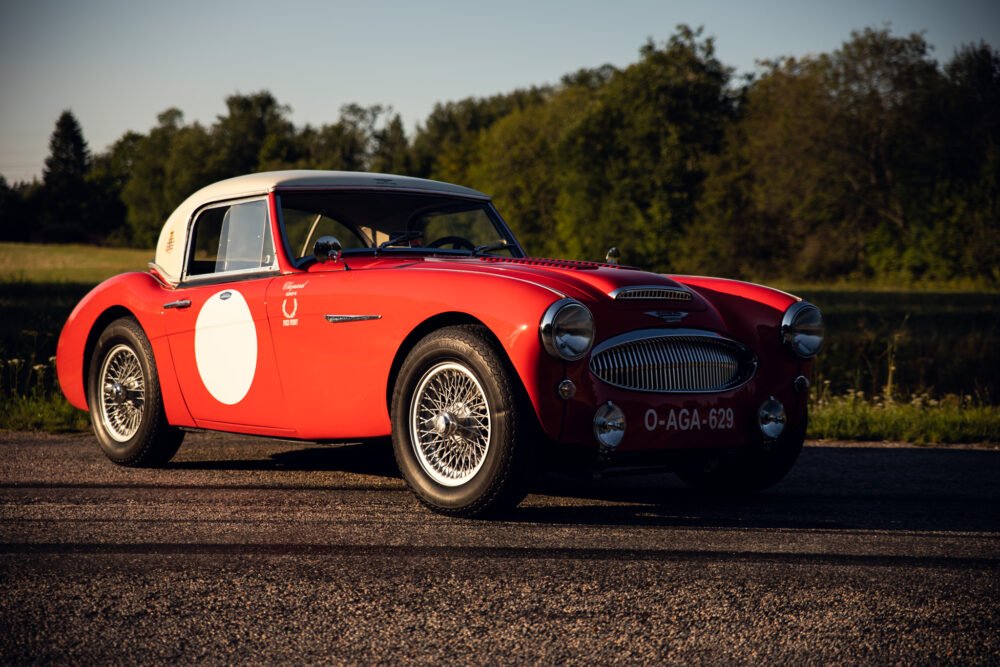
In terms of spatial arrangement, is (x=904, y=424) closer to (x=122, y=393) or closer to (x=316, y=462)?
(x=316, y=462)

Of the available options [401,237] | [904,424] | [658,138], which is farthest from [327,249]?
[658,138]

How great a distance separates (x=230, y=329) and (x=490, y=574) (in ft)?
8.90

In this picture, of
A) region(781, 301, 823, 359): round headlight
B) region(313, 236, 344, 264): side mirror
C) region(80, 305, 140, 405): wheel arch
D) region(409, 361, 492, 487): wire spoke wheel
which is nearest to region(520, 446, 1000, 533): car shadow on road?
region(409, 361, 492, 487): wire spoke wheel

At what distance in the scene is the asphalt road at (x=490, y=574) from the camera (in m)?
3.12

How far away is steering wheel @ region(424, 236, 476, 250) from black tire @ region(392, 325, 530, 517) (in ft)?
5.31

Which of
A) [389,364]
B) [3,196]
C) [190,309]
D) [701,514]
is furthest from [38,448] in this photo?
[3,196]

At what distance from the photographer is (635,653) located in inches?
120

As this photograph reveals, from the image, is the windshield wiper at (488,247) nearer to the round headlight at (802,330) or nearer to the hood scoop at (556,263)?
the hood scoop at (556,263)

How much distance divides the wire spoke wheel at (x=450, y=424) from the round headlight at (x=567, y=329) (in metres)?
0.38

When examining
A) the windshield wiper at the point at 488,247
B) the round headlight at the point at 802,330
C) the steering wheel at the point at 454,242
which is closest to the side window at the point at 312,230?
the steering wheel at the point at 454,242

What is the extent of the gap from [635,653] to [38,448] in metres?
5.28

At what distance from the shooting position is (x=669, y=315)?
5.15 meters

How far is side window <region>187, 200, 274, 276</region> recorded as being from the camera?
6.22m

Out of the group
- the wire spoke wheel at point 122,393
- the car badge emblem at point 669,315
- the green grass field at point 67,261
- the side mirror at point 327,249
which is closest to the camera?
the car badge emblem at point 669,315
